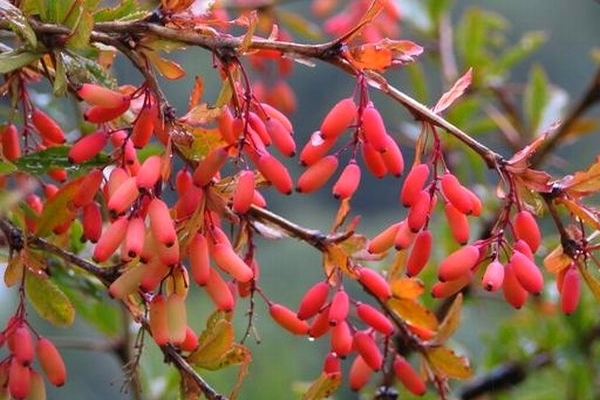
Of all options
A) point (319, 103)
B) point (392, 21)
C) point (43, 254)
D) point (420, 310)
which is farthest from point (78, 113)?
point (319, 103)

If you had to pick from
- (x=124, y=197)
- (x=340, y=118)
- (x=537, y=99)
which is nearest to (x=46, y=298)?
(x=124, y=197)

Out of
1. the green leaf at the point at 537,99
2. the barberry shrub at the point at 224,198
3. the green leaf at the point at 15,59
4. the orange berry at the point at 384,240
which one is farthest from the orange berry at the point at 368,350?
the green leaf at the point at 537,99

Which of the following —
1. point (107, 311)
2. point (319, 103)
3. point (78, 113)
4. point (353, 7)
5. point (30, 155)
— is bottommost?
point (319, 103)

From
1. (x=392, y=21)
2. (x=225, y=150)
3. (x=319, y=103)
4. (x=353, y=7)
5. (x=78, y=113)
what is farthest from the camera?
(x=319, y=103)

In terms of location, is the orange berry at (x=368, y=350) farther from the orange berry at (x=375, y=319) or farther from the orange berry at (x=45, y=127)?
the orange berry at (x=45, y=127)

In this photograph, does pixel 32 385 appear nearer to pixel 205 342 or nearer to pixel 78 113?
pixel 205 342

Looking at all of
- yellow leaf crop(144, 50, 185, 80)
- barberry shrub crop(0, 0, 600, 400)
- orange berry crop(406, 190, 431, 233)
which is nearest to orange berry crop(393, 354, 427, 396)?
barberry shrub crop(0, 0, 600, 400)

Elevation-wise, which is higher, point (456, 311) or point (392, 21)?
point (456, 311)
